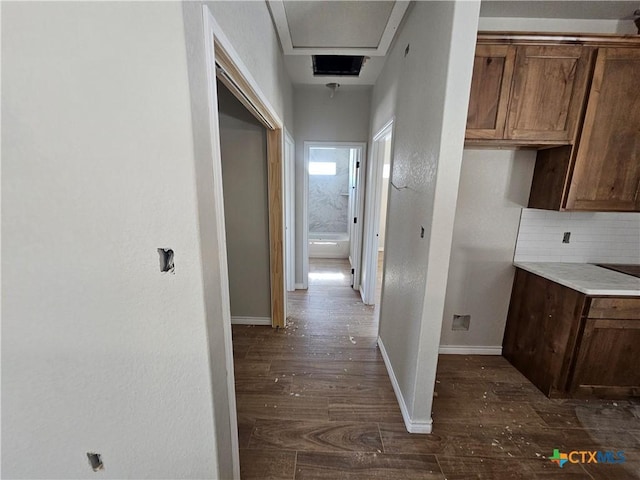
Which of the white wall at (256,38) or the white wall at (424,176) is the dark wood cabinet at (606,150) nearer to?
A: the white wall at (424,176)

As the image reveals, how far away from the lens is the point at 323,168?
18.9 feet

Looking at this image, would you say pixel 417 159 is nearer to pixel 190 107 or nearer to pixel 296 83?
pixel 190 107

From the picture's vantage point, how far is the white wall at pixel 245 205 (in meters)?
2.29

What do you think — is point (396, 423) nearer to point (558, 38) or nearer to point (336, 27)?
point (558, 38)

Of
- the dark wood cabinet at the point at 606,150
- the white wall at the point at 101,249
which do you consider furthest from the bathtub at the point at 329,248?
the white wall at the point at 101,249

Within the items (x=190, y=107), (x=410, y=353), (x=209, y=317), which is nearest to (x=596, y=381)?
(x=410, y=353)

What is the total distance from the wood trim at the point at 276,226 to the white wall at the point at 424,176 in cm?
105

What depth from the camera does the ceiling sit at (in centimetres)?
163

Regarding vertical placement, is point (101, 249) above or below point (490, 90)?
below

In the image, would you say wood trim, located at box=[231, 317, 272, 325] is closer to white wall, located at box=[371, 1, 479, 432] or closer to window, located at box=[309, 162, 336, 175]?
white wall, located at box=[371, 1, 479, 432]

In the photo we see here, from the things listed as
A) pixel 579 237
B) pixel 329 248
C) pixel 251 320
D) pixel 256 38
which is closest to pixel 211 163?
pixel 256 38

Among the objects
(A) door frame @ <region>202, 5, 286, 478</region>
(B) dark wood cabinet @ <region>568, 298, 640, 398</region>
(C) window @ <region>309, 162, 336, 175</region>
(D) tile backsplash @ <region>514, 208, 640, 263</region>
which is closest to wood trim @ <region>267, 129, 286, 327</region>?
(A) door frame @ <region>202, 5, 286, 478</region>

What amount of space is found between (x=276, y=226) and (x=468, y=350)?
7.04 feet

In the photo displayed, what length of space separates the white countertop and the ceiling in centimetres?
177
